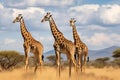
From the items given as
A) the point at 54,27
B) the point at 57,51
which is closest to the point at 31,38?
the point at 54,27

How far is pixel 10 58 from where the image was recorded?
1361 inches

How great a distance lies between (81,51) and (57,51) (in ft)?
9.98

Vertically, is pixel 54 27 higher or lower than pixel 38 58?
higher

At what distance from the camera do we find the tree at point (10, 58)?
109ft

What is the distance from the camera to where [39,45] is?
1911cm

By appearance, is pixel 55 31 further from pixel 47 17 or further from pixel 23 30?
pixel 23 30

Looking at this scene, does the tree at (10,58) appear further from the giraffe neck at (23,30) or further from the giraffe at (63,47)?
the giraffe at (63,47)

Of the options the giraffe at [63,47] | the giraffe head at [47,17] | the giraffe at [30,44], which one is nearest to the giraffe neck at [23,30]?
the giraffe at [30,44]

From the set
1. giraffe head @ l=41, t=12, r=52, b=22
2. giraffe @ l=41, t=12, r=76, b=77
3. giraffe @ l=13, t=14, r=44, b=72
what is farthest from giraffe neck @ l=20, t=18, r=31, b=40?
giraffe @ l=41, t=12, r=76, b=77

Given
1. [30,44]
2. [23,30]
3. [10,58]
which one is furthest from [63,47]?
[10,58]

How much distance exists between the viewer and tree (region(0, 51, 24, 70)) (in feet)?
109

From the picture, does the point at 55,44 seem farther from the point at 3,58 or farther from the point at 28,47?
the point at 3,58

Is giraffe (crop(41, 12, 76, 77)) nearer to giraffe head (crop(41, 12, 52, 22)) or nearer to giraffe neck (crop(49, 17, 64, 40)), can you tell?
giraffe neck (crop(49, 17, 64, 40))

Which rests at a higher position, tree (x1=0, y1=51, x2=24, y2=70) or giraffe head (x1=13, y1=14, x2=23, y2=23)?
giraffe head (x1=13, y1=14, x2=23, y2=23)
